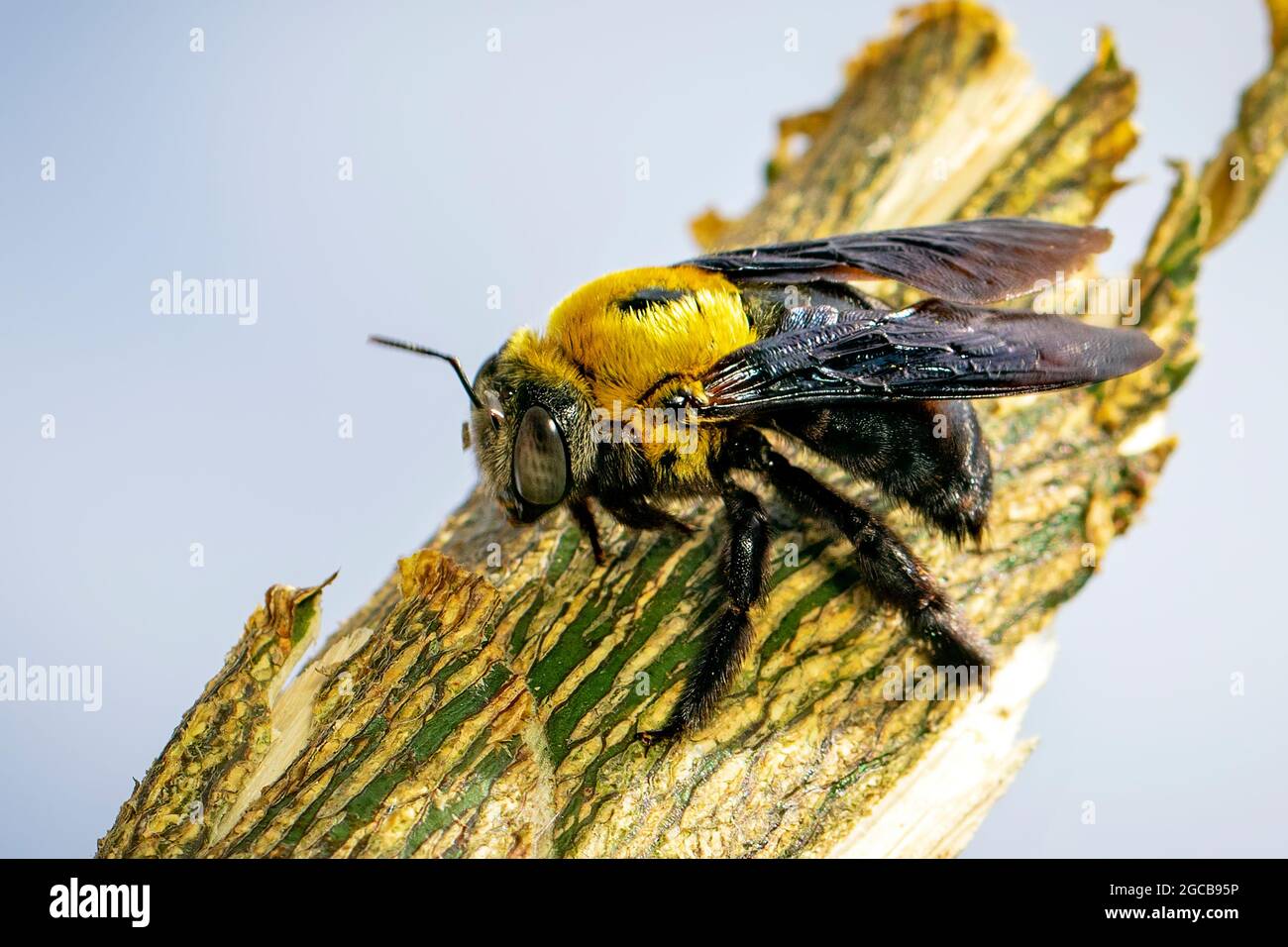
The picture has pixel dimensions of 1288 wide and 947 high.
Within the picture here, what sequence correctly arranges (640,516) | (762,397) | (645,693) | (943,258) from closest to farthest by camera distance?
1. (762,397)
2. (645,693)
3. (640,516)
4. (943,258)

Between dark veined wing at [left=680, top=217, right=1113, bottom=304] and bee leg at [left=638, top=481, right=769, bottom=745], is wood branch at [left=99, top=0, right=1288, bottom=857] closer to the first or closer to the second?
bee leg at [left=638, top=481, right=769, bottom=745]

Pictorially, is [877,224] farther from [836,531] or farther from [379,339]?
[379,339]

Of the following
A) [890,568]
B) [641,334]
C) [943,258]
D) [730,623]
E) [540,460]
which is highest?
[943,258]

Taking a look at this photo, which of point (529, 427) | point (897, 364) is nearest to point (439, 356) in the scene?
point (529, 427)

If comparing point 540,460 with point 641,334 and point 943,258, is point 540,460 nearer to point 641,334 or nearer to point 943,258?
point 641,334

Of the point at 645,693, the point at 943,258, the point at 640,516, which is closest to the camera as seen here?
the point at 645,693
